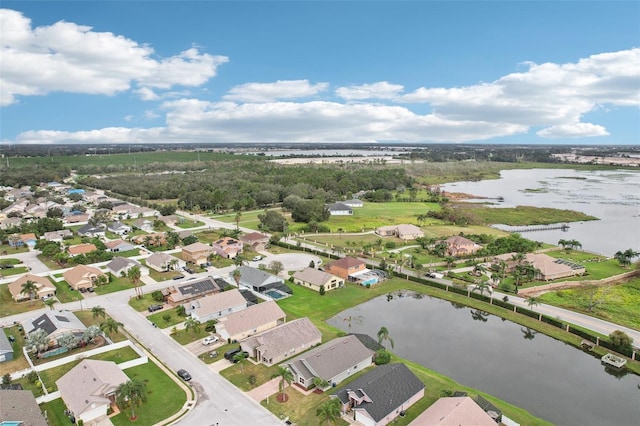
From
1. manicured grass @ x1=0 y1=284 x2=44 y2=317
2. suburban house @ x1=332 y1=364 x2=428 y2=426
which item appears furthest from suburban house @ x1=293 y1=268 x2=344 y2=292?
manicured grass @ x1=0 y1=284 x2=44 y2=317

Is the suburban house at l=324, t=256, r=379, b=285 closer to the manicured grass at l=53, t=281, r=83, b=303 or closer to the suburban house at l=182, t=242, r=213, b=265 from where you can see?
the suburban house at l=182, t=242, r=213, b=265

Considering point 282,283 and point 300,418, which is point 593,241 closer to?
point 282,283

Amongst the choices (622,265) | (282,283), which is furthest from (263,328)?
(622,265)

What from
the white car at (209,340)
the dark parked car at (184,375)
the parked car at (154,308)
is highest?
the parked car at (154,308)

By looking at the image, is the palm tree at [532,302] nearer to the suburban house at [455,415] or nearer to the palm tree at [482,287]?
the palm tree at [482,287]

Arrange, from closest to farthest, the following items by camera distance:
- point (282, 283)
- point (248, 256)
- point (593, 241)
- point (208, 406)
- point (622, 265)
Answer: point (208, 406) → point (282, 283) → point (622, 265) → point (248, 256) → point (593, 241)

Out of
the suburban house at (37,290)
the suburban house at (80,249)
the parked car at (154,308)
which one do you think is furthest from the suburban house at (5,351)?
the suburban house at (80,249)
